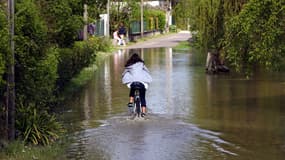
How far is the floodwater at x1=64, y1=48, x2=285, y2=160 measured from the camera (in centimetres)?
1020

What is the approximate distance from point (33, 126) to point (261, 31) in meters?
5.12

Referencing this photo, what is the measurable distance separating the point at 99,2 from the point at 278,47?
6724mm

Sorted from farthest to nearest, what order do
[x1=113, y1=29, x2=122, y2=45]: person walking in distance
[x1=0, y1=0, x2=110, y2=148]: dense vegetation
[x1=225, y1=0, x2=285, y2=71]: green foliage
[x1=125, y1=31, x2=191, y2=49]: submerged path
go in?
[x1=125, y1=31, x2=191, y2=49]: submerged path
[x1=113, y1=29, x2=122, y2=45]: person walking in distance
[x1=225, y1=0, x2=285, y2=71]: green foliage
[x1=0, y1=0, x2=110, y2=148]: dense vegetation

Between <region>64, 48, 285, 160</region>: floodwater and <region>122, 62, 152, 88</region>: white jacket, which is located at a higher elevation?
<region>122, 62, 152, 88</region>: white jacket

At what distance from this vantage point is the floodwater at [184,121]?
10.2 m

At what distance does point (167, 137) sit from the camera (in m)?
11.4

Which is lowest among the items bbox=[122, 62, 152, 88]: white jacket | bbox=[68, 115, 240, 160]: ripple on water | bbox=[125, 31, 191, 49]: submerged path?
bbox=[68, 115, 240, 160]: ripple on water

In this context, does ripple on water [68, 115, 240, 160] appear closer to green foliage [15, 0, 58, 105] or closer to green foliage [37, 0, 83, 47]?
green foliage [15, 0, 58, 105]

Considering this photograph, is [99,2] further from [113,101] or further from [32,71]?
[32,71]

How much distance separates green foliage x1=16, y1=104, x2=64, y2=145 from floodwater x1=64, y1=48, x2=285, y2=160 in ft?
1.57

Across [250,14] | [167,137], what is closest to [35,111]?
[167,137]

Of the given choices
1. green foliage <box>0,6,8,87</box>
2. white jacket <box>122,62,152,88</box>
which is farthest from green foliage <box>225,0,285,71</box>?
green foliage <box>0,6,8,87</box>

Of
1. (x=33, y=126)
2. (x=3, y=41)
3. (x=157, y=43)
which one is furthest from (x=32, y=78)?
(x=157, y=43)

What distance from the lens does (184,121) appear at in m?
13.1
